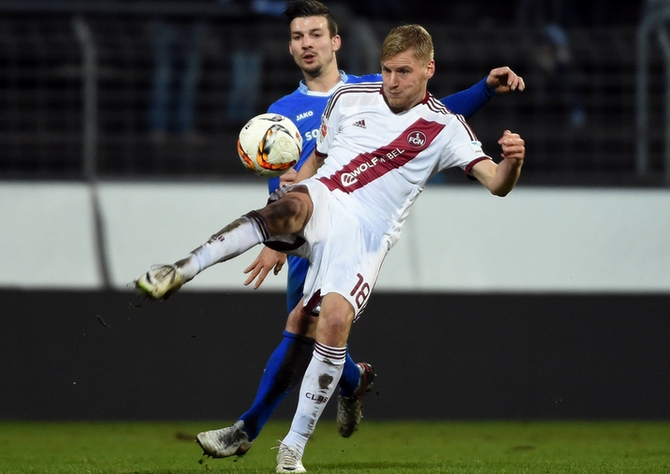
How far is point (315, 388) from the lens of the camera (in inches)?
194

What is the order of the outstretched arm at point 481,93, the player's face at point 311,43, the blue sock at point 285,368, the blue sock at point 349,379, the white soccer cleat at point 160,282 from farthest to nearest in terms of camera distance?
the player's face at point 311,43
the blue sock at point 349,379
the blue sock at point 285,368
the outstretched arm at point 481,93
the white soccer cleat at point 160,282

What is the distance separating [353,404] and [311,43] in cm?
195

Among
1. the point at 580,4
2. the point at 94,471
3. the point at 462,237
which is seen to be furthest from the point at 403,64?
the point at 580,4

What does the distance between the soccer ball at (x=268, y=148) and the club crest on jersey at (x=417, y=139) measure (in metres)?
0.56

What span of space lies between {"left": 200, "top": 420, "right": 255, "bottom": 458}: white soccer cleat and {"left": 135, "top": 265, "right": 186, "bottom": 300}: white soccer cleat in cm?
100

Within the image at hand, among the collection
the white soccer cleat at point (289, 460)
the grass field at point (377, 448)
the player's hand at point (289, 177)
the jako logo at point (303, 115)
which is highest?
the jako logo at point (303, 115)

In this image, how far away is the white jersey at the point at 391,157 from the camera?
17.1ft

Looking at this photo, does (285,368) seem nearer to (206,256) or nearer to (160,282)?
(206,256)

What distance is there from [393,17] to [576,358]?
448 cm

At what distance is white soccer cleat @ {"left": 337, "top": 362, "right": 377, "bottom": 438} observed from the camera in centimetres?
602

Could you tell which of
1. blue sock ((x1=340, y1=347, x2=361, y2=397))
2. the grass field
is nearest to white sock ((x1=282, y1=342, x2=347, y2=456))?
the grass field

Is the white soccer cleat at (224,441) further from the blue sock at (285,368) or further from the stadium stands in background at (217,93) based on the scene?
the stadium stands in background at (217,93)

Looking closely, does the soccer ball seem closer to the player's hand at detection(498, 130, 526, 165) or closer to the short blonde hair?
the short blonde hair

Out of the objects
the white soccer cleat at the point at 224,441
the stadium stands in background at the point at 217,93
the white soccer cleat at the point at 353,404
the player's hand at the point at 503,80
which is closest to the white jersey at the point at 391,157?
the player's hand at the point at 503,80
